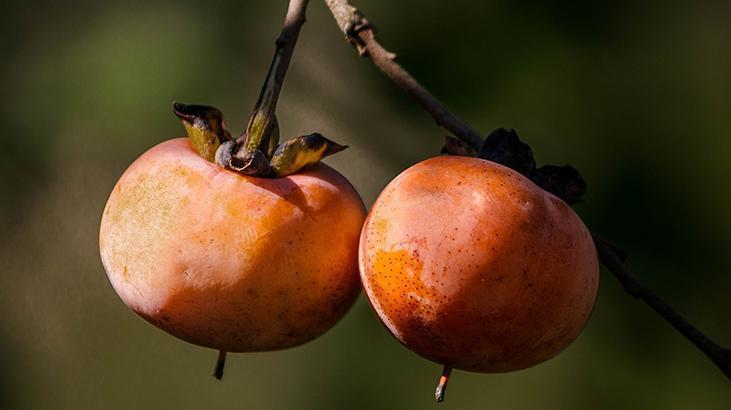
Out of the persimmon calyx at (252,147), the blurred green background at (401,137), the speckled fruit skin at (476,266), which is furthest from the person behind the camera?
the blurred green background at (401,137)

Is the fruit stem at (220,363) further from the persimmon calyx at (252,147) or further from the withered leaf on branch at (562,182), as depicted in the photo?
the withered leaf on branch at (562,182)

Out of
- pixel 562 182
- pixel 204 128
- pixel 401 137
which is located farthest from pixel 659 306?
pixel 401 137

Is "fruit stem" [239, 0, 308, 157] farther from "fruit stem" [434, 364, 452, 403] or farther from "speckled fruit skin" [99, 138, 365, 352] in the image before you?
"fruit stem" [434, 364, 452, 403]

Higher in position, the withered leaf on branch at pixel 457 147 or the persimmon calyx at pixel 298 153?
the withered leaf on branch at pixel 457 147

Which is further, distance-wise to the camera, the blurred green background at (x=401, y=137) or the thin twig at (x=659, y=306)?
the blurred green background at (x=401, y=137)

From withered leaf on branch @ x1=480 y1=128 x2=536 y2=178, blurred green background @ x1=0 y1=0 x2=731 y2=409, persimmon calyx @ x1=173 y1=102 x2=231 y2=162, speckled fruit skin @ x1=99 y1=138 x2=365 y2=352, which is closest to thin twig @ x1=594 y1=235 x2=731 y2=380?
withered leaf on branch @ x1=480 y1=128 x2=536 y2=178

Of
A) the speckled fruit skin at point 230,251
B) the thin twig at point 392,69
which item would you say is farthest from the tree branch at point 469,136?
the speckled fruit skin at point 230,251

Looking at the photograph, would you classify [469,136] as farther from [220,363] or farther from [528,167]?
[220,363]

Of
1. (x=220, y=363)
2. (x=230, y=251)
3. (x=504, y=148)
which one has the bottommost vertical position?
(x=220, y=363)
